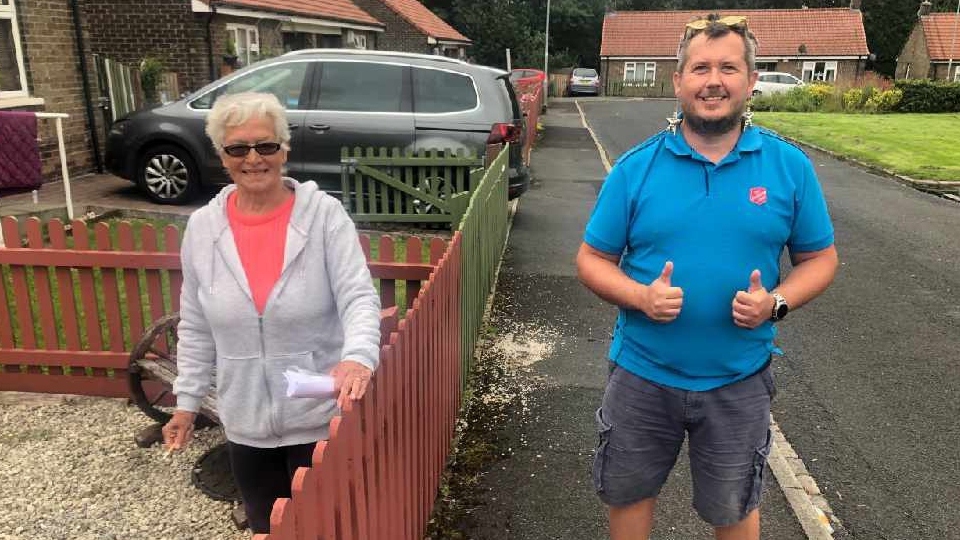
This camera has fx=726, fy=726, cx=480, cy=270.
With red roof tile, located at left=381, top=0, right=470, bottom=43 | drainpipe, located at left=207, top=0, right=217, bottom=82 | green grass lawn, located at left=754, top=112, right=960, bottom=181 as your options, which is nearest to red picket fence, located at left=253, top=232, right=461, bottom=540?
drainpipe, located at left=207, top=0, right=217, bottom=82

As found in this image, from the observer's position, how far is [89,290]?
4.13 meters

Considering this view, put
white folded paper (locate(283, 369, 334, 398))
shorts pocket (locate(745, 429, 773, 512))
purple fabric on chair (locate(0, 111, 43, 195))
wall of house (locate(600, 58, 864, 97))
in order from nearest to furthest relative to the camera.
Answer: white folded paper (locate(283, 369, 334, 398)) < shorts pocket (locate(745, 429, 773, 512)) < purple fabric on chair (locate(0, 111, 43, 195)) < wall of house (locate(600, 58, 864, 97))

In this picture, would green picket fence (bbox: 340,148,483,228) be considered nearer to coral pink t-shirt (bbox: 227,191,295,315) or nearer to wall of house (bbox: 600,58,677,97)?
coral pink t-shirt (bbox: 227,191,295,315)

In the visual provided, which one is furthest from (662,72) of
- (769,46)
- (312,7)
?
(312,7)

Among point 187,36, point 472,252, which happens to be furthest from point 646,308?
point 187,36

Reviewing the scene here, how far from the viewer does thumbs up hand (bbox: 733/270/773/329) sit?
79.1 inches

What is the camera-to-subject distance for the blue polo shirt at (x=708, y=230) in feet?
6.73

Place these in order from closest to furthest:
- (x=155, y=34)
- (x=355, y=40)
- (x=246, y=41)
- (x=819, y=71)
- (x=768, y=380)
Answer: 1. (x=768, y=380)
2. (x=155, y=34)
3. (x=246, y=41)
4. (x=355, y=40)
5. (x=819, y=71)

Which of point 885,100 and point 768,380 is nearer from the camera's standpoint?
point 768,380

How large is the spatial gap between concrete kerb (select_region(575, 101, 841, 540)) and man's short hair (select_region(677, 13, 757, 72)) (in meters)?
1.56

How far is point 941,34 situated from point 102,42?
168 ft

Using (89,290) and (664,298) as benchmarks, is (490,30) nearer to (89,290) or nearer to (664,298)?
(89,290)

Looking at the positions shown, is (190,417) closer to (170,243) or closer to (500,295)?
(170,243)

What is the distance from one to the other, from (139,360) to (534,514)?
2.09 m
